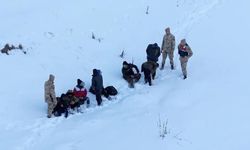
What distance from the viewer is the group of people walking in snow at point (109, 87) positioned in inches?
757

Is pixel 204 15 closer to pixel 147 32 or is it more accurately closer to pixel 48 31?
pixel 147 32

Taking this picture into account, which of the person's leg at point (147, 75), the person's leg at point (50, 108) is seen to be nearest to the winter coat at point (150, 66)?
the person's leg at point (147, 75)

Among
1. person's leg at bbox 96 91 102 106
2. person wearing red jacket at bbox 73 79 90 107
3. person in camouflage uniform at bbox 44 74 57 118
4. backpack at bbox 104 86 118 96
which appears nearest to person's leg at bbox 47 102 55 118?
person in camouflage uniform at bbox 44 74 57 118

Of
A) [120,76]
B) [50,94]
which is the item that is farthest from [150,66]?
[50,94]

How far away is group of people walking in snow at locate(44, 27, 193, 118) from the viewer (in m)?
19.2

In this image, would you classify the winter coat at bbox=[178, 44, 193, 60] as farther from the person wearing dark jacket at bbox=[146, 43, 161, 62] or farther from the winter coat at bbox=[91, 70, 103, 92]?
the winter coat at bbox=[91, 70, 103, 92]

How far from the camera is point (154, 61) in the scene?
73.0 feet

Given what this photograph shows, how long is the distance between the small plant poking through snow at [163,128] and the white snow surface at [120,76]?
101mm

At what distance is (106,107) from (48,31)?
5.70 m

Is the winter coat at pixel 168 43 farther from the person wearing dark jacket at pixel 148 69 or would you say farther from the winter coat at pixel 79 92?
the winter coat at pixel 79 92

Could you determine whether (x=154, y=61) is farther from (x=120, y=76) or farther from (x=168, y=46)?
(x=120, y=76)

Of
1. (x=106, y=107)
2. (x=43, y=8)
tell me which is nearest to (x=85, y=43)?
(x=43, y=8)

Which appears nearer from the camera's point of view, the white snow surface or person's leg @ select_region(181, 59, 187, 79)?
the white snow surface

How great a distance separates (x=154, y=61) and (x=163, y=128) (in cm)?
659
